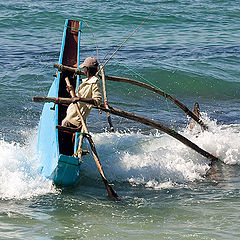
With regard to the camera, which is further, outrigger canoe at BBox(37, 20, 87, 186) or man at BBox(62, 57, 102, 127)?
man at BBox(62, 57, 102, 127)

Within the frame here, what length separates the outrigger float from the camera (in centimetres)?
541

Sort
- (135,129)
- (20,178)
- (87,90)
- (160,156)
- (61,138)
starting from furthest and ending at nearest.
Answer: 1. (135,129)
2. (160,156)
3. (61,138)
4. (87,90)
5. (20,178)

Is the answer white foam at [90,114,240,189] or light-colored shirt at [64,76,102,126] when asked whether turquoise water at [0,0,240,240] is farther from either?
light-colored shirt at [64,76,102,126]

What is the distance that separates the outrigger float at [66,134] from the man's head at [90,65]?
26 centimetres

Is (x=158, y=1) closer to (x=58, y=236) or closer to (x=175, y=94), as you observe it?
(x=175, y=94)

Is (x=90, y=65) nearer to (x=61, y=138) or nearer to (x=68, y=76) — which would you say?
(x=61, y=138)

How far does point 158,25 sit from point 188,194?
36.5 feet

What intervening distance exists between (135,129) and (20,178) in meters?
3.29

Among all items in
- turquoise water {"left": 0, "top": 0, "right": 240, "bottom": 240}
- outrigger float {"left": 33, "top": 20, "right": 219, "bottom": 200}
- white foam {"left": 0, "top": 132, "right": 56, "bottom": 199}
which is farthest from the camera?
white foam {"left": 0, "top": 132, "right": 56, "bottom": 199}

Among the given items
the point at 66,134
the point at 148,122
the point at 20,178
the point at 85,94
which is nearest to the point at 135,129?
the point at 66,134

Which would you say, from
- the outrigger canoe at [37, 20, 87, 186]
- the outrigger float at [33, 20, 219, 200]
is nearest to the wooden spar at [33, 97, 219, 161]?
the outrigger float at [33, 20, 219, 200]

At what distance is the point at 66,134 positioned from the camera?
647cm

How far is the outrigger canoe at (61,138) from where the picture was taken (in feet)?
17.8

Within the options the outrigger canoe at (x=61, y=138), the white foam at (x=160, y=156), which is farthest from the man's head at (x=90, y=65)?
the white foam at (x=160, y=156)
